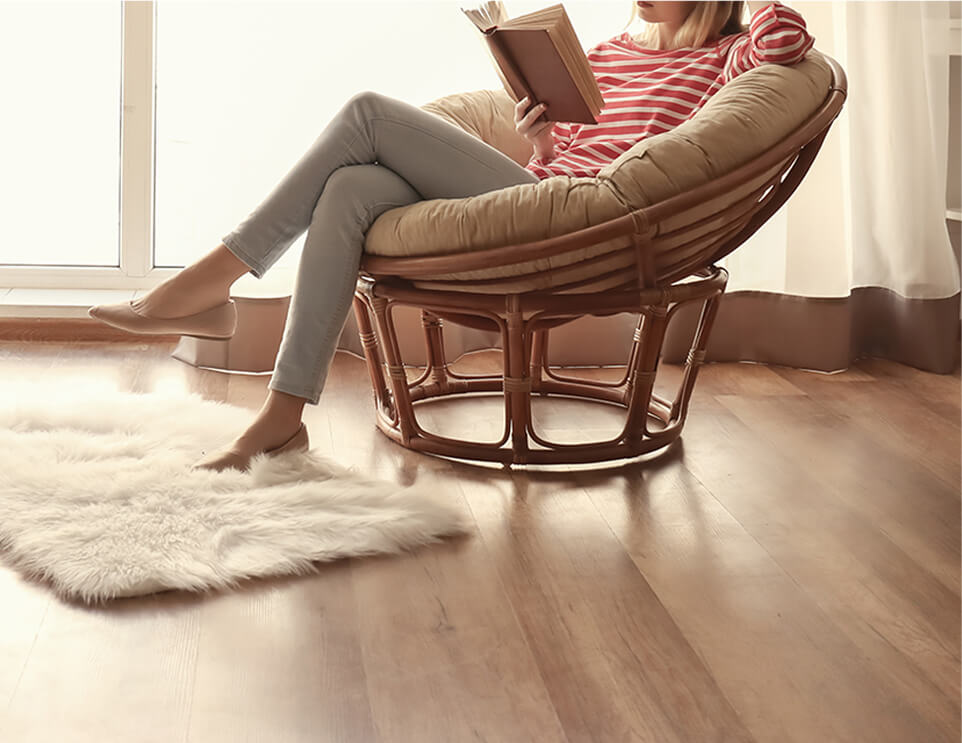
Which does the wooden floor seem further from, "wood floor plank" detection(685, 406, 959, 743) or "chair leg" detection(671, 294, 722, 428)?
"chair leg" detection(671, 294, 722, 428)

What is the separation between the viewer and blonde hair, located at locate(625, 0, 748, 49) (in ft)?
7.81

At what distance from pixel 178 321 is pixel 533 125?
2.48ft

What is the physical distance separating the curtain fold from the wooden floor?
2.74 ft

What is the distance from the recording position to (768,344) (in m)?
3.06

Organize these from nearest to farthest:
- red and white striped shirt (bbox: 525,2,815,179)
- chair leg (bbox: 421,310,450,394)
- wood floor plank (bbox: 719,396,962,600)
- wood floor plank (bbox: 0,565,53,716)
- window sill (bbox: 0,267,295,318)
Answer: wood floor plank (bbox: 0,565,53,716)
wood floor plank (bbox: 719,396,962,600)
red and white striped shirt (bbox: 525,2,815,179)
chair leg (bbox: 421,310,450,394)
window sill (bbox: 0,267,295,318)

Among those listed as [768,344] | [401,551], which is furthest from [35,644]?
[768,344]

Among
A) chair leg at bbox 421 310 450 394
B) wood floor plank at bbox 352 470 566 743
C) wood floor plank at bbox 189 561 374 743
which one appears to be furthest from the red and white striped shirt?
wood floor plank at bbox 189 561 374 743

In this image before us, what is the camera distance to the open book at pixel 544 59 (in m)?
2.01

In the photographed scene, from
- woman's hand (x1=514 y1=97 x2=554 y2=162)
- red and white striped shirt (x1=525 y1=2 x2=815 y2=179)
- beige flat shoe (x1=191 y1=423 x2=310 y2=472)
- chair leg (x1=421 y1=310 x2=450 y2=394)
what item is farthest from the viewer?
chair leg (x1=421 y1=310 x2=450 y2=394)

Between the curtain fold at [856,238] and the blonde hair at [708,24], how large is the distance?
63 centimetres

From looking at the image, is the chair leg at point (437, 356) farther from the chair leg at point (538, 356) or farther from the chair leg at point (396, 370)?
the chair leg at point (396, 370)

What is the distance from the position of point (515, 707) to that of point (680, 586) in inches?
16.5

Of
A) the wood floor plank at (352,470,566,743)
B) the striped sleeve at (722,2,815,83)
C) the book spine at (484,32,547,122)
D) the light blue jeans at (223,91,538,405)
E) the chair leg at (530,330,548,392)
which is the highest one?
the striped sleeve at (722,2,815,83)

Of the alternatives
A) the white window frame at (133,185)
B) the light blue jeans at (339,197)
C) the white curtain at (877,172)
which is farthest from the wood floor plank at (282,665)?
the white window frame at (133,185)
